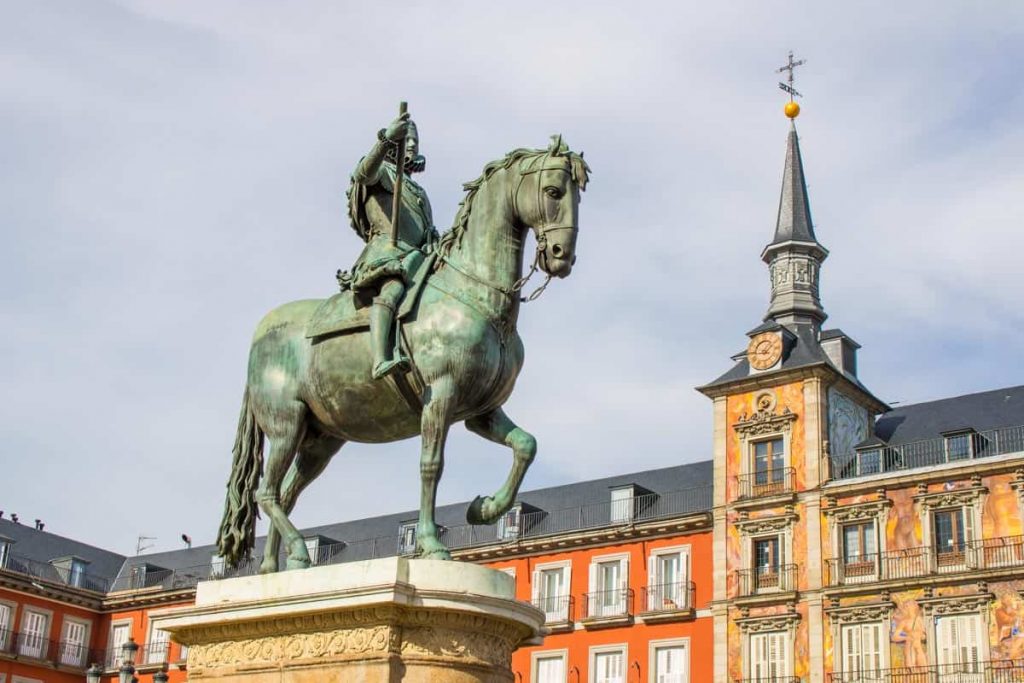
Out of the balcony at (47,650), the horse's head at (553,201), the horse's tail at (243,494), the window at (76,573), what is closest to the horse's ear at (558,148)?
→ the horse's head at (553,201)

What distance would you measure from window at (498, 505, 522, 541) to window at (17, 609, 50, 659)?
1906cm

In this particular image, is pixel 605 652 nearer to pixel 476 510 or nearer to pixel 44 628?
pixel 44 628

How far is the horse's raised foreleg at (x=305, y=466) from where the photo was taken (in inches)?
403

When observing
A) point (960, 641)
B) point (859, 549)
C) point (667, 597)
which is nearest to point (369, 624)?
point (960, 641)

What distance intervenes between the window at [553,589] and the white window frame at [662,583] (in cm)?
314

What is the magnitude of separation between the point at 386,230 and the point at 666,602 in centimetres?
3713

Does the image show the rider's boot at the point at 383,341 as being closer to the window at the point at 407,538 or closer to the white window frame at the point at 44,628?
the window at the point at 407,538

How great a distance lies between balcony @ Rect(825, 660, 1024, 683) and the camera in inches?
1508

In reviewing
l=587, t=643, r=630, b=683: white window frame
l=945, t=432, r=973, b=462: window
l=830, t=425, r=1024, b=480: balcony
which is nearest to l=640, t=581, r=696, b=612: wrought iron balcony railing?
l=587, t=643, r=630, b=683: white window frame

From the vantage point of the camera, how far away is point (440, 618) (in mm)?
8750

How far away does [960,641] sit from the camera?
39.5 metres

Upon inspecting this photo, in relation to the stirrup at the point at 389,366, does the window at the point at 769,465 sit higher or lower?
higher

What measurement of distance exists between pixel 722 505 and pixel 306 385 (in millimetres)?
36520

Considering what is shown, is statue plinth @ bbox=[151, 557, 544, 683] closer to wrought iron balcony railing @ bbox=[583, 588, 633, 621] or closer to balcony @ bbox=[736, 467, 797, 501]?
balcony @ bbox=[736, 467, 797, 501]
